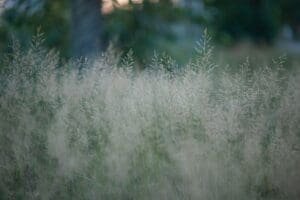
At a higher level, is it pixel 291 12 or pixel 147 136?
pixel 291 12

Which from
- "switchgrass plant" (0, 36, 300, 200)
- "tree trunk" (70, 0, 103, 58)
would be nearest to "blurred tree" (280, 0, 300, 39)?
"tree trunk" (70, 0, 103, 58)

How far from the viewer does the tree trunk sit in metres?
8.09

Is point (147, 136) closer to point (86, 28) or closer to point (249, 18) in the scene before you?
point (86, 28)

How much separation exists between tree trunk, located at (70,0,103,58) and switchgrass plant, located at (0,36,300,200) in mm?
2539

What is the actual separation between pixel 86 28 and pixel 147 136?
386 centimetres

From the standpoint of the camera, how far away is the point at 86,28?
824 centimetres

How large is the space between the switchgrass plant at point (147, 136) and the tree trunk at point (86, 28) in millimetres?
2539

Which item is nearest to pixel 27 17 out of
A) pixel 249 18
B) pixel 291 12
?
pixel 249 18

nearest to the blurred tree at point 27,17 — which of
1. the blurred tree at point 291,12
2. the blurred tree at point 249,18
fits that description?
the blurred tree at point 249,18

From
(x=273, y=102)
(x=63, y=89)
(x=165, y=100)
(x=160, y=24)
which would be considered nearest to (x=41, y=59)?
(x=63, y=89)

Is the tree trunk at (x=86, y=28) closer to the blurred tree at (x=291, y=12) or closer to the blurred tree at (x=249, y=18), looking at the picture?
the blurred tree at (x=249, y=18)

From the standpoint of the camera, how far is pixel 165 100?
5.16m

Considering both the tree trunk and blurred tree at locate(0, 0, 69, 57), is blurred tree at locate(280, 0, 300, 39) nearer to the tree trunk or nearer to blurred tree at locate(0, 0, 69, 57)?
blurred tree at locate(0, 0, 69, 57)

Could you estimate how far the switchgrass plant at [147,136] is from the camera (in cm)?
430
